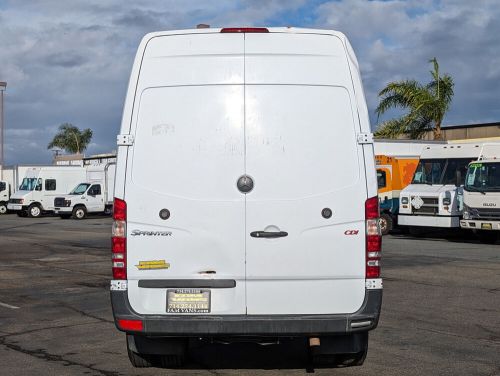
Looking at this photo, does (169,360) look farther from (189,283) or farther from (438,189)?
(438,189)

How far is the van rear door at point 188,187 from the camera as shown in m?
5.65

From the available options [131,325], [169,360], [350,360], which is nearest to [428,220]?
[350,360]

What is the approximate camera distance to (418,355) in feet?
24.2

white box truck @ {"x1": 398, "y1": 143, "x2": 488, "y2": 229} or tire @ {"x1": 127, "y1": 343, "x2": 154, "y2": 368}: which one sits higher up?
white box truck @ {"x1": 398, "y1": 143, "x2": 488, "y2": 229}

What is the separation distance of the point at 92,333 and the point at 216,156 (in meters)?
3.75

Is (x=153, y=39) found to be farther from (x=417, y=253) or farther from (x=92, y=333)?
(x=417, y=253)

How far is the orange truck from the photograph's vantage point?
85.5ft

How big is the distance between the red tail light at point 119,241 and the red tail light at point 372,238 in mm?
1833

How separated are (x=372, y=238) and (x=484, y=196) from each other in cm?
1705

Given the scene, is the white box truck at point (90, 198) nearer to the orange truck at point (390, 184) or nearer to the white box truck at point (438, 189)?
the orange truck at point (390, 184)

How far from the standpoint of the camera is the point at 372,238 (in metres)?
5.66

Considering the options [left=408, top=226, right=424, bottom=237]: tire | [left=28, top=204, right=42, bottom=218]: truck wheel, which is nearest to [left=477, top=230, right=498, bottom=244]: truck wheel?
[left=408, top=226, right=424, bottom=237]: tire

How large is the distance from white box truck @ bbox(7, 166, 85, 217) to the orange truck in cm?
2256

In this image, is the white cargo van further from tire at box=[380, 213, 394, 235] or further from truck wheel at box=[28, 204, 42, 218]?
truck wheel at box=[28, 204, 42, 218]
